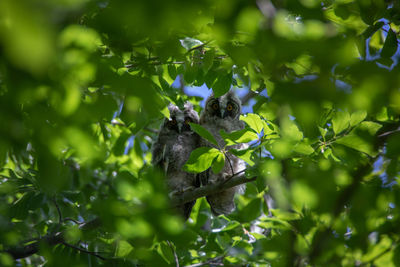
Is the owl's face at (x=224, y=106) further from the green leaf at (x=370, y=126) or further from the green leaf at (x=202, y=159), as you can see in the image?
the green leaf at (x=370, y=126)

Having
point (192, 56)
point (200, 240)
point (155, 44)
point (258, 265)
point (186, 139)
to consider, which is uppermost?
point (155, 44)

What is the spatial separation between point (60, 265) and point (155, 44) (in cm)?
106

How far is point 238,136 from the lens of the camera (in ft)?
6.58

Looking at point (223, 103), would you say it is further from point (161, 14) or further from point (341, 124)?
point (161, 14)

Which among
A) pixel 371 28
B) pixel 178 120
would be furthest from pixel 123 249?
pixel 178 120

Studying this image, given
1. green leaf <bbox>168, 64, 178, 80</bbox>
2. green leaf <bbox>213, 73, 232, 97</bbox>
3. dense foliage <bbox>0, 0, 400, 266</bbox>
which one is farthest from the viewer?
green leaf <bbox>213, 73, 232, 97</bbox>

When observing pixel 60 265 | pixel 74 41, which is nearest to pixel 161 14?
pixel 74 41

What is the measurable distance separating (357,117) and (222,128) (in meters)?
2.39

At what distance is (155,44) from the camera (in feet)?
5.14

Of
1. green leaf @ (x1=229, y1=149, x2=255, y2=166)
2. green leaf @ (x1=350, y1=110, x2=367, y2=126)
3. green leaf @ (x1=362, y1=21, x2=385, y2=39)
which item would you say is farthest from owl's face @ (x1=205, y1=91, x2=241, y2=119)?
green leaf @ (x1=350, y1=110, x2=367, y2=126)

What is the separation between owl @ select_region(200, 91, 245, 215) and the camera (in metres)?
3.95

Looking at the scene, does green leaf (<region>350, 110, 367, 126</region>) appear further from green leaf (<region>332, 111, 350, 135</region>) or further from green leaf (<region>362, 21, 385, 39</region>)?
green leaf (<region>362, 21, 385, 39</region>)

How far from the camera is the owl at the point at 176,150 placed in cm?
398

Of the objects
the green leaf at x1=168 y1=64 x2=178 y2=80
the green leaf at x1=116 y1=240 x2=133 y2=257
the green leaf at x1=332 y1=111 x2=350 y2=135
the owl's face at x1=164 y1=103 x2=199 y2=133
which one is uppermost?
the green leaf at x1=168 y1=64 x2=178 y2=80
